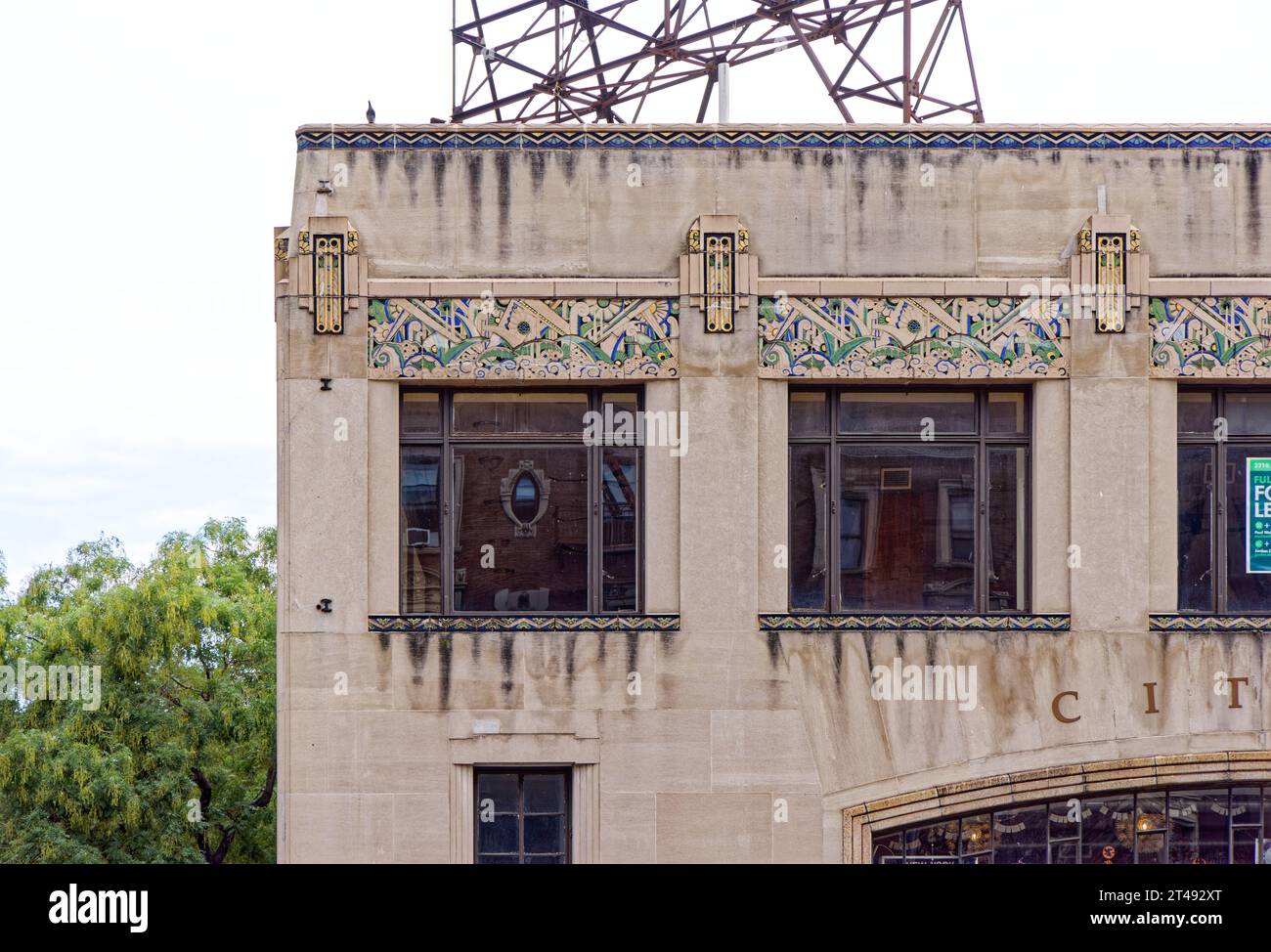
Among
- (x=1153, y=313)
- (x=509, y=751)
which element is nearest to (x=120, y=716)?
(x=509, y=751)

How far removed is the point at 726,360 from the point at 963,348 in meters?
2.15

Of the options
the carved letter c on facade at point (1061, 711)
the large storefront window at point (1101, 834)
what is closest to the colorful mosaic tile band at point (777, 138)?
the carved letter c on facade at point (1061, 711)

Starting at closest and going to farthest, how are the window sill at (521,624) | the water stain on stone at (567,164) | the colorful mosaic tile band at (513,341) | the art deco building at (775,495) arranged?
the art deco building at (775,495)
the window sill at (521,624)
the colorful mosaic tile band at (513,341)
the water stain on stone at (567,164)

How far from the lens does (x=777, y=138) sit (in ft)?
48.6

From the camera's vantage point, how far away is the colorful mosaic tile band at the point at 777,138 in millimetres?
14766

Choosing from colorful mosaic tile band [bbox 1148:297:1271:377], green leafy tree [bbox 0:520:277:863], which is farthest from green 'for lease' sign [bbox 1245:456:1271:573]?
green leafy tree [bbox 0:520:277:863]

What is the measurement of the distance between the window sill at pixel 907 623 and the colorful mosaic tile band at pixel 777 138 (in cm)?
432

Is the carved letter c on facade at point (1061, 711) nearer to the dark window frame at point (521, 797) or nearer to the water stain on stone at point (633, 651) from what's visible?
the water stain on stone at point (633, 651)

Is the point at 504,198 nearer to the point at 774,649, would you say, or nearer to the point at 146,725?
the point at 774,649

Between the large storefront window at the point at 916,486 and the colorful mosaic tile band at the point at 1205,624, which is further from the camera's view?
the large storefront window at the point at 916,486

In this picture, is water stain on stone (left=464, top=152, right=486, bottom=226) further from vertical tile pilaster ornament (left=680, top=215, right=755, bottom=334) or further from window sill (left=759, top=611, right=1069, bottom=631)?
window sill (left=759, top=611, right=1069, bottom=631)

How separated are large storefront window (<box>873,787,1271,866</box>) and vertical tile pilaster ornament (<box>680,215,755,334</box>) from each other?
4.92m

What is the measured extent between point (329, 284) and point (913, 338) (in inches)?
209

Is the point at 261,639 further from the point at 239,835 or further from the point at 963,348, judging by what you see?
the point at 963,348
